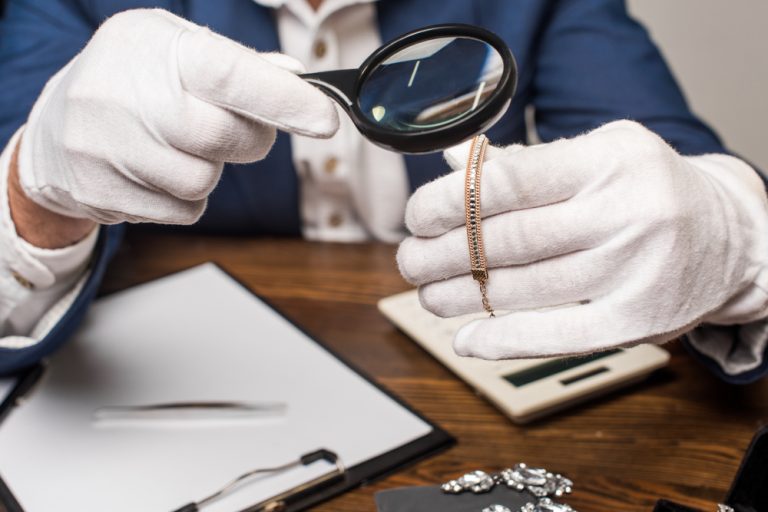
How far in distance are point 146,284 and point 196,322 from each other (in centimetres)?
12

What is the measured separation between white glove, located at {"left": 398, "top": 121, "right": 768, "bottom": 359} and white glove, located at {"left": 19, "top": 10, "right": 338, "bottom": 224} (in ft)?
0.43

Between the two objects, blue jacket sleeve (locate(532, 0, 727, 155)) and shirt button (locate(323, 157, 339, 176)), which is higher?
blue jacket sleeve (locate(532, 0, 727, 155))

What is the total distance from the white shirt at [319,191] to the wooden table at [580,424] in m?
0.24

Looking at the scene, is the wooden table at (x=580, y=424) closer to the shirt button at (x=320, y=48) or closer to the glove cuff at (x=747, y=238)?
the glove cuff at (x=747, y=238)

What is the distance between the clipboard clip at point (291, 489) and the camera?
0.61 m

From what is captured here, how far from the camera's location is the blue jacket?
3.50ft

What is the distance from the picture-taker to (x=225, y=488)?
629 millimetres

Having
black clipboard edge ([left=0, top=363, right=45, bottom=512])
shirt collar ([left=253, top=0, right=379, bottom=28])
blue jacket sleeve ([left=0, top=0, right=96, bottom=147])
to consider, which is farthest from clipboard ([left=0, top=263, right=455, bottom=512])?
shirt collar ([left=253, top=0, right=379, bottom=28])

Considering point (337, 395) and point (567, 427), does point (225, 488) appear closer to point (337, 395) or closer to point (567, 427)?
point (337, 395)

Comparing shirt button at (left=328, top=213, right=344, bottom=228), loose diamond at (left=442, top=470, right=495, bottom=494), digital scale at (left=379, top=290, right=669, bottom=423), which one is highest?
loose diamond at (left=442, top=470, right=495, bottom=494)

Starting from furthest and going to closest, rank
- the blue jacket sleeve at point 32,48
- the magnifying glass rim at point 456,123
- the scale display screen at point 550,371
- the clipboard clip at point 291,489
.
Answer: the blue jacket sleeve at point 32,48 < the scale display screen at point 550,371 < the clipboard clip at point 291,489 < the magnifying glass rim at point 456,123

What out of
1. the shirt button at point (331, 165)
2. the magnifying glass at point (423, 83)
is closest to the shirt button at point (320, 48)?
the shirt button at point (331, 165)

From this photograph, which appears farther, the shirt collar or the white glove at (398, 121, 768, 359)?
the shirt collar

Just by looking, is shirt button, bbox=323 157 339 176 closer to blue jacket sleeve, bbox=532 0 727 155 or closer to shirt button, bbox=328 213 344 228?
shirt button, bbox=328 213 344 228
